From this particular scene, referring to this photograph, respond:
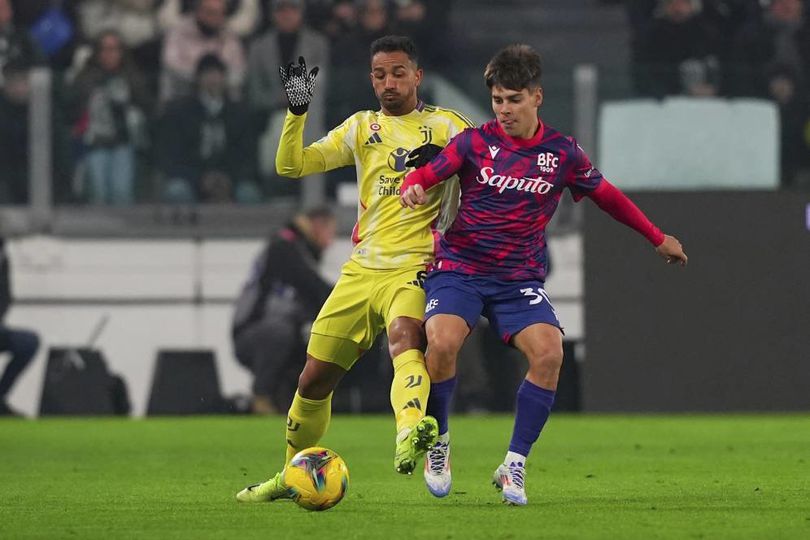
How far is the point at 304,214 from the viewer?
15.6m

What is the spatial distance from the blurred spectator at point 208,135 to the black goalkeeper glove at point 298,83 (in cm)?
794

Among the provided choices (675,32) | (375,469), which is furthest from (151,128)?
(375,469)

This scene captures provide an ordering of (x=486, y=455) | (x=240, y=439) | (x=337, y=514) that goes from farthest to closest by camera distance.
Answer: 1. (x=240, y=439)
2. (x=486, y=455)
3. (x=337, y=514)

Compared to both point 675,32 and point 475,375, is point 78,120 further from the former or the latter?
point 675,32

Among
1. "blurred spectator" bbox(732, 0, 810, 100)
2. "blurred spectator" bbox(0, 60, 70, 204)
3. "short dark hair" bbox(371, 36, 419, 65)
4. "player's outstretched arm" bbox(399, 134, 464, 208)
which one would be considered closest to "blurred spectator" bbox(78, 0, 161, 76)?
"blurred spectator" bbox(0, 60, 70, 204)

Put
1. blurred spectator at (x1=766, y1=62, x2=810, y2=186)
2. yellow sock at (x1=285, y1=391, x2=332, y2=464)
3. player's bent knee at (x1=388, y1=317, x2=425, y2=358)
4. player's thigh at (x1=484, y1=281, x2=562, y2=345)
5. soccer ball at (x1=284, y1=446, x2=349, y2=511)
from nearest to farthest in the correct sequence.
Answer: soccer ball at (x1=284, y1=446, x2=349, y2=511) < player's bent knee at (x1=388, y1=317, x2=425, y2=358) < player's thigh at (x1=484, y1=281, x2=562, y2=345) < yellow sock at (x1=285, y1=391, x2=332, y2=464) < blurred spectator at (x1=766, y1=62, x2=810, y2=186)

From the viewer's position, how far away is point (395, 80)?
788 cm

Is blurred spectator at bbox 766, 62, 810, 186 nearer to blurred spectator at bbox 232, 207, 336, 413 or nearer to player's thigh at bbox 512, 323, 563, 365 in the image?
blurred spectator at bbox 232, 207, 336, 413

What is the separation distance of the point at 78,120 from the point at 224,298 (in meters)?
2.03

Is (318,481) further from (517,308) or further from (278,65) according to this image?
(278,65)

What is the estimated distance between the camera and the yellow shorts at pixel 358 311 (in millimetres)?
7820

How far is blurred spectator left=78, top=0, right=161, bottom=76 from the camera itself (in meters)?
16.2

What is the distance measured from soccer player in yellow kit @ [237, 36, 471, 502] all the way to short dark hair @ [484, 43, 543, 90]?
1.50 feet

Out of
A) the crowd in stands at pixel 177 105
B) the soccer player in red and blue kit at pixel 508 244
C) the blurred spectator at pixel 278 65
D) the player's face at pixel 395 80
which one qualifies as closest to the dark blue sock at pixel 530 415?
the soccer player in red and blue kit at pixel 508 244
